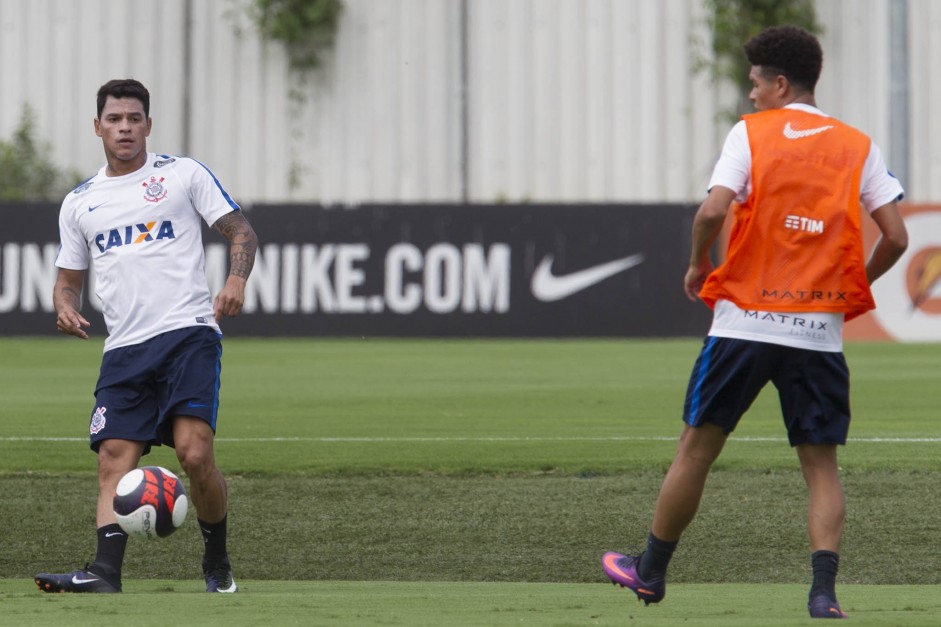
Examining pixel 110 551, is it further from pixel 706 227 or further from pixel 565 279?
pixel 565 279

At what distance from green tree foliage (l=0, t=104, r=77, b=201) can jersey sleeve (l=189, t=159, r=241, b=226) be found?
22683 mm

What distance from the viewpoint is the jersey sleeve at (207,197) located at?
657 cm

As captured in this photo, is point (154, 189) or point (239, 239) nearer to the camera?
point (154, 189)

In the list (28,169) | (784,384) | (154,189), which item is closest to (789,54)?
(784,384)

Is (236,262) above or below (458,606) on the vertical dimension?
above

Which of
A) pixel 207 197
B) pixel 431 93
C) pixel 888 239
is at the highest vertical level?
pixel 431 93

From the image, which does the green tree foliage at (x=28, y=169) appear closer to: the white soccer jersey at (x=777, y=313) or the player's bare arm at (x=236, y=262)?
the player's bare arm at (x=236, y=262)

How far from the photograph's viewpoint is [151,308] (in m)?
6.39

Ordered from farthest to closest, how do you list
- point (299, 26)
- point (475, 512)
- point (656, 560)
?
point (299, 26)
point (475, 512)
point (656, 560)

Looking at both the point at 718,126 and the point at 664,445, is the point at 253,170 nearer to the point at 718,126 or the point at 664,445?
the point at 718,126

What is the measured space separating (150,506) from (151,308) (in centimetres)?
90

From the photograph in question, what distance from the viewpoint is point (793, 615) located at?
203 inches

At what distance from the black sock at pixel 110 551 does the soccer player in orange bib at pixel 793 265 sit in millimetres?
2347

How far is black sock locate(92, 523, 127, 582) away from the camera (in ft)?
20.3
